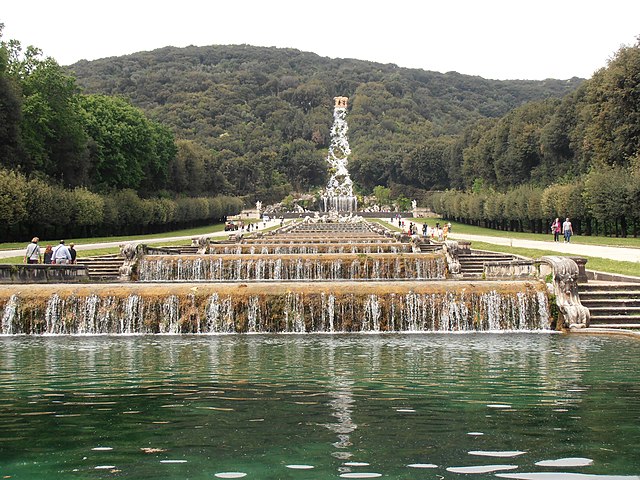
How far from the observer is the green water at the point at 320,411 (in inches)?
352

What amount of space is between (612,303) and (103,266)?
823 inches

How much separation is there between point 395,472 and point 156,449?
2.69m

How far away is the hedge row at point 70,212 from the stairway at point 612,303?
3801 centimetres

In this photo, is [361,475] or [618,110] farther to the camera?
[618,110]

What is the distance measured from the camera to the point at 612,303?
22656 mm

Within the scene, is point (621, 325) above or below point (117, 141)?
below

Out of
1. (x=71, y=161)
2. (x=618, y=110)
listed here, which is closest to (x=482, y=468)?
(x=618, y=110)

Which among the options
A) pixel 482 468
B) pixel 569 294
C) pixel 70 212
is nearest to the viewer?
pixel 482 468

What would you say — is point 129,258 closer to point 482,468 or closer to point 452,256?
point 452,256

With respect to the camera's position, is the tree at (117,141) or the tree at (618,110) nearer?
the tree at (618,110)

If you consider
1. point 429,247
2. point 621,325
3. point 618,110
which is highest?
point 618,110

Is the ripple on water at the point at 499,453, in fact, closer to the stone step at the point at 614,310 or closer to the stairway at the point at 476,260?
the stone step at the point at 614,310

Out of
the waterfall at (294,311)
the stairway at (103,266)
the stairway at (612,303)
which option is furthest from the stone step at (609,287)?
the stairway at (103,266)

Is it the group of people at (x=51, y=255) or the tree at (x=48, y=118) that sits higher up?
the tree at (x=48, y=118)
